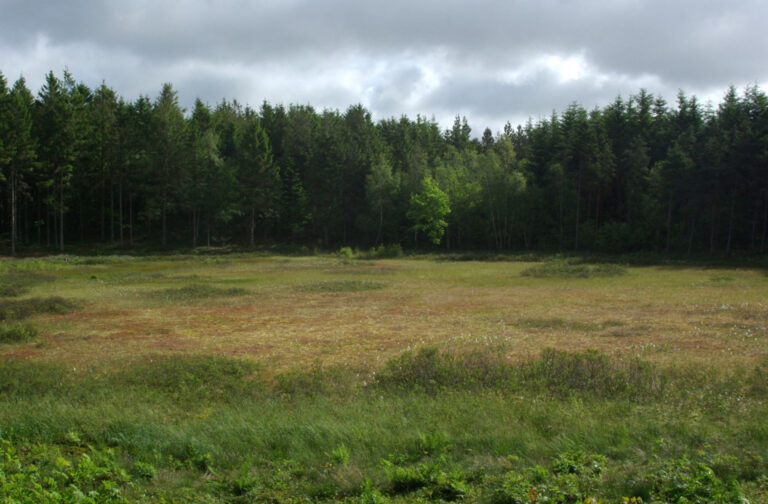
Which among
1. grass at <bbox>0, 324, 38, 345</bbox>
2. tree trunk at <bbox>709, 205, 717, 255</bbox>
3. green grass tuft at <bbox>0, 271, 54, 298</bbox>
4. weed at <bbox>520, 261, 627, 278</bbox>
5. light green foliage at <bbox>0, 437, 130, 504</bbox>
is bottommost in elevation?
grass at <bbox>0, 324, 38, 345</bbox>

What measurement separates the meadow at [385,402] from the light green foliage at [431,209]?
155 ft

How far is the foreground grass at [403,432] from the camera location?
5.95 metres

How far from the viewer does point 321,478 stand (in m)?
6.39

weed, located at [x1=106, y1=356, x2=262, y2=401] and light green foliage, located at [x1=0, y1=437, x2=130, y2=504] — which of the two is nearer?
light green foliage, located at [x1=0, y1=437, x2=130, y2=504]

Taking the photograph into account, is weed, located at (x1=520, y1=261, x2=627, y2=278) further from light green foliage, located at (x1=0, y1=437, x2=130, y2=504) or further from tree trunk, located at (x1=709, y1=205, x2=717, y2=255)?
light green foliage, located at (x1=0, y1=437, x2=130, y2=504)

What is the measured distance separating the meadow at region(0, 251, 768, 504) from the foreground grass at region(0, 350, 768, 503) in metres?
0.04

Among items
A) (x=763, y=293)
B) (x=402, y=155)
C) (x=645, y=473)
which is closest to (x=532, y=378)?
(x=645, y=473)

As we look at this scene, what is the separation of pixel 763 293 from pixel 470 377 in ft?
76.3

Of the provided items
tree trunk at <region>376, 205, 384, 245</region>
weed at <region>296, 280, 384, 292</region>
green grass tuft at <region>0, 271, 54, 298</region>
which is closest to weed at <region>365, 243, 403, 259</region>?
tree trunk at <region>376, 205, 384, 245</region>

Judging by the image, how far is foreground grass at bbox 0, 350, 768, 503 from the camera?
19.5ft

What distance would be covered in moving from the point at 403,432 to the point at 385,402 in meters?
1.83

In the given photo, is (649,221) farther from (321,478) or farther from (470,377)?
(321,478)

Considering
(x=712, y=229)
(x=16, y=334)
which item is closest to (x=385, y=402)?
(x=16, y=334)

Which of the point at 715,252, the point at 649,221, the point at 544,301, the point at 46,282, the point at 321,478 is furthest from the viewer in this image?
the point at 649,221
